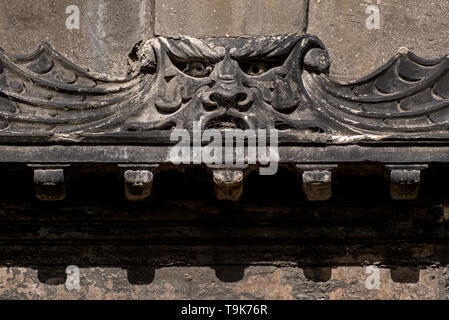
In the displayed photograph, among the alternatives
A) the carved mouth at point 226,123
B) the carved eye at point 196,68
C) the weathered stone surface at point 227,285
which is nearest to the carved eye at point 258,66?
the carved eye at point 196,68

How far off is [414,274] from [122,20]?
1.91 meters

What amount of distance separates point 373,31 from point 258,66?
0.78 m

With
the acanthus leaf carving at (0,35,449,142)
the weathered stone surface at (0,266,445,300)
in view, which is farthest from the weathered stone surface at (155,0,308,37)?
the weathered stone surface at (0,266,445,300)

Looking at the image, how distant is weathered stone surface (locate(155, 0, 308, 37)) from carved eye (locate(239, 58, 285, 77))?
35 centimetres

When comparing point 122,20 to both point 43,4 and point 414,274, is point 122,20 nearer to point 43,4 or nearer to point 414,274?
point 43,4

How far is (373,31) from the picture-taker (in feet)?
17.8

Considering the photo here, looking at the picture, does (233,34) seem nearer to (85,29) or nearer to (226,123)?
(226,123)

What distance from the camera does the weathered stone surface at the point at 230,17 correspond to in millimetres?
5273

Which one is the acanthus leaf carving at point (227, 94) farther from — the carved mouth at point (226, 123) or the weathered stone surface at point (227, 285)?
the weathered stone surface at point (227, 285)

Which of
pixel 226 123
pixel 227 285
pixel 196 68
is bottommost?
pixel 227 285

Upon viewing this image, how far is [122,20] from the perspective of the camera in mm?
5418

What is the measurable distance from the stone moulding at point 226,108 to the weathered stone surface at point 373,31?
366mm

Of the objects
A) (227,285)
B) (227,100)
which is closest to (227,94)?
(227,100)
